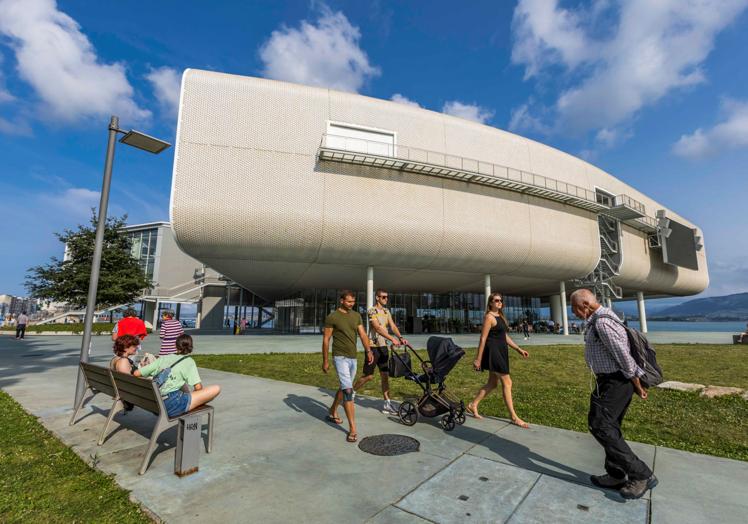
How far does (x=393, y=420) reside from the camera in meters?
5.56

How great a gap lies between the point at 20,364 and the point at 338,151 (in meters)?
16.5

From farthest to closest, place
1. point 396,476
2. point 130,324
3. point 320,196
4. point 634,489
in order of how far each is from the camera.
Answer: point 320,196
point 130,324
point 396,476
point 634,489

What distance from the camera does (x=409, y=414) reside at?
17.4 ft

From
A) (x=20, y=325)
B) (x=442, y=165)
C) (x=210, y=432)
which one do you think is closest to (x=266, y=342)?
(x=20, y=325)

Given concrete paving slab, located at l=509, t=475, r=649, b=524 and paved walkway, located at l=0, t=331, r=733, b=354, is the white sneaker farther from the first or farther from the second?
paved walkway, located at l=0, t=331, r=733, b=354

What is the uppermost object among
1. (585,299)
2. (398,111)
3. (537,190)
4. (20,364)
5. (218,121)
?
(398,111)

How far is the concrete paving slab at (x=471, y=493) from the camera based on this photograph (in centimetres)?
293

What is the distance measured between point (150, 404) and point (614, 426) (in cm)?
465

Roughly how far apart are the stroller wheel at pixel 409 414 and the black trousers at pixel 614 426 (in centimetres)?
244

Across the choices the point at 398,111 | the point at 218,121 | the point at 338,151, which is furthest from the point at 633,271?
the point at 218,121

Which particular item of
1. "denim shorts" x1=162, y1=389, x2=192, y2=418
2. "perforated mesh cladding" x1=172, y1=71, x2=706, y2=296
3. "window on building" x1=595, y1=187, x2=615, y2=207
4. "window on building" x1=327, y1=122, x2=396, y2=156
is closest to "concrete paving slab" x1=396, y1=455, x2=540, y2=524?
"denim shorts" x1=162, y1=389, x2=192, y2=418

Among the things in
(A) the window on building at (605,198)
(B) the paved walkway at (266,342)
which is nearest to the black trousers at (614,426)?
(B) the paved walkway at (266,342)

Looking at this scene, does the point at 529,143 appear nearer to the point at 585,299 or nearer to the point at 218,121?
the point at 218,121

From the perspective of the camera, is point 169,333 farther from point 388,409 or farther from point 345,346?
point 388,409
